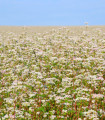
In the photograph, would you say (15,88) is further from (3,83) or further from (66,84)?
(3,83)

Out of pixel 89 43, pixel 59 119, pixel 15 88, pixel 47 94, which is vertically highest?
pixel 89 43

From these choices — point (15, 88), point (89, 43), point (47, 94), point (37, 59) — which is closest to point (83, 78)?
point (47, 94)

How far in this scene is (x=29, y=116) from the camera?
8023mm

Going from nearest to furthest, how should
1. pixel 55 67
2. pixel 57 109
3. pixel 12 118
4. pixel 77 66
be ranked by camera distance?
pixel 12 118
pixel 57 109
pixel 77 66
pixel 55 67

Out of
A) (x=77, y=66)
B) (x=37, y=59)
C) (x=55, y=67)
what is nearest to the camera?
(x=77, y=66)

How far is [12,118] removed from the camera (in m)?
7.54

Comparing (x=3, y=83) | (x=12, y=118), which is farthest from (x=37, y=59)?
(x=12, y=118)

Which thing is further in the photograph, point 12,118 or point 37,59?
point 37,59

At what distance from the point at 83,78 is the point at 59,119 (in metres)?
2.41

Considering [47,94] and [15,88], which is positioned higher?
[15,88]

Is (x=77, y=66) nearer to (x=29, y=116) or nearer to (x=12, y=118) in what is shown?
(x=29, y=116)

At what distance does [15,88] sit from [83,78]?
11.3ft

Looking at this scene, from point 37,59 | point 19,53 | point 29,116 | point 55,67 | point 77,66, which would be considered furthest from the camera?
point 19,53

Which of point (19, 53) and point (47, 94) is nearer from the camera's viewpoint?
point (47, 94)
